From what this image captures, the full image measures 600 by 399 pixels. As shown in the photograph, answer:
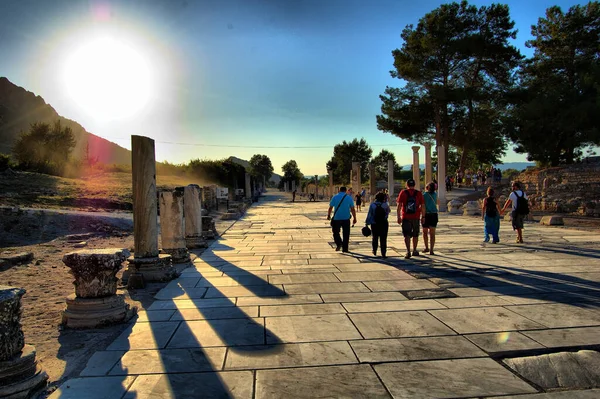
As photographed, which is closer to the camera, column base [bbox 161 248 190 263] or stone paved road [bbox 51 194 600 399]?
stone paved road [bbox 51 194 600 399]

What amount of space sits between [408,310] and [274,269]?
123 inches

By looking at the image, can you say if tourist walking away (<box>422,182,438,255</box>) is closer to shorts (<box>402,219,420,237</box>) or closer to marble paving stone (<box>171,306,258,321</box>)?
shorts (<box>402,219,420,237</box>)

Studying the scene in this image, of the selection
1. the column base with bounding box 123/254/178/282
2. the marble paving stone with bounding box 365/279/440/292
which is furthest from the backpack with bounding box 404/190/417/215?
the column base with bounding box 123/254/178/282

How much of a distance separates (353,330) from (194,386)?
1721 mm

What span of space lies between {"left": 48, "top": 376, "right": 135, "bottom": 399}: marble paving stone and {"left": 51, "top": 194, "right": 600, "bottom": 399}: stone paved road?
0.5 inches

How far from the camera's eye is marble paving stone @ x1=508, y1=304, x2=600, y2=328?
4.06 meters

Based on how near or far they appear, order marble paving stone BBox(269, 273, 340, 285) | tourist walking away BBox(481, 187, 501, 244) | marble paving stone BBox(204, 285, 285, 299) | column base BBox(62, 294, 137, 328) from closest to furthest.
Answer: column base BBox(62, 294, 137, 328) → marble paving stone BBox(204, 285, 285, 299) → marble paving stone BBox(269, 273, 340, 285) → tourist walking away BBox(481, 187, 501, 244)

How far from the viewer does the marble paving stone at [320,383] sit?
2.80 m

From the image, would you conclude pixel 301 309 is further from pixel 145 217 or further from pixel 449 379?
pixel 145 217

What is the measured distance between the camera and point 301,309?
4781 millimetres

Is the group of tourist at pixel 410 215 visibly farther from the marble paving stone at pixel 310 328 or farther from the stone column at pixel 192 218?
the marble paving stone at pixel 310 328

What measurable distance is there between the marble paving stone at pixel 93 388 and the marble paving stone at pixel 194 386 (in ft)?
0.27

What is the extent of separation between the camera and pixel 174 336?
13.1 ft

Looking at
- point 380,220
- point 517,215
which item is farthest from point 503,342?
point 517,215
